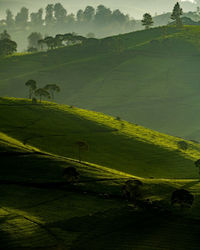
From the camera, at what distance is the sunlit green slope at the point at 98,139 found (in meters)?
110

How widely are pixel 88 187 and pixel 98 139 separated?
175 ft

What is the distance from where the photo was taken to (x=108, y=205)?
67.2 m

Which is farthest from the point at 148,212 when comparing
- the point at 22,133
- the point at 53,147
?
the point at 22,133

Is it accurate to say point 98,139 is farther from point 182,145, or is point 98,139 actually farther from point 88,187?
point 88,187

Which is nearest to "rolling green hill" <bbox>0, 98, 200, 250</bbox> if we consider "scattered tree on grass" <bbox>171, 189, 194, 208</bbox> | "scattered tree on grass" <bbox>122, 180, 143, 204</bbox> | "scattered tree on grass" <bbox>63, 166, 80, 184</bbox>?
"scattered tree on grass" <bbox>122, 180, 143, 204</bbox>

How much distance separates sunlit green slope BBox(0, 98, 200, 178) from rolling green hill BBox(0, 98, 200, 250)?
34 centimetres

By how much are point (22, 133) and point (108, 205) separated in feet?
202

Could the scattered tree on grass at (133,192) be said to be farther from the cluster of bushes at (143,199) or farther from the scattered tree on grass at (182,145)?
the scattered tree on grass at (182,145)

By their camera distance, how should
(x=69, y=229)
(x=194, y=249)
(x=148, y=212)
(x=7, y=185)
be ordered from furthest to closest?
(x=7, y=185) → (x=148, y=212) → (x=69, y=229) → (x=194, y=249)

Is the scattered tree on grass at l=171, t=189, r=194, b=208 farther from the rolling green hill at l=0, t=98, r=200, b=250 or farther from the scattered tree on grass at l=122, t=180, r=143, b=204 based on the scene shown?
the scattered tree on grass at l=122, t=180, r=143, b=204

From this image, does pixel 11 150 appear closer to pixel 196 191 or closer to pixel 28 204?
pixel 28 204

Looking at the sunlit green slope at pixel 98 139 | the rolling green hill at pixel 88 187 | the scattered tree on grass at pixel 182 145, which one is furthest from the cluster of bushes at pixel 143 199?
the scattered tree on grass at pixel 182 145

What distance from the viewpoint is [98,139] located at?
128375 millimetres

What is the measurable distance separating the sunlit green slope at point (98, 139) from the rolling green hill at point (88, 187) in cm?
34
